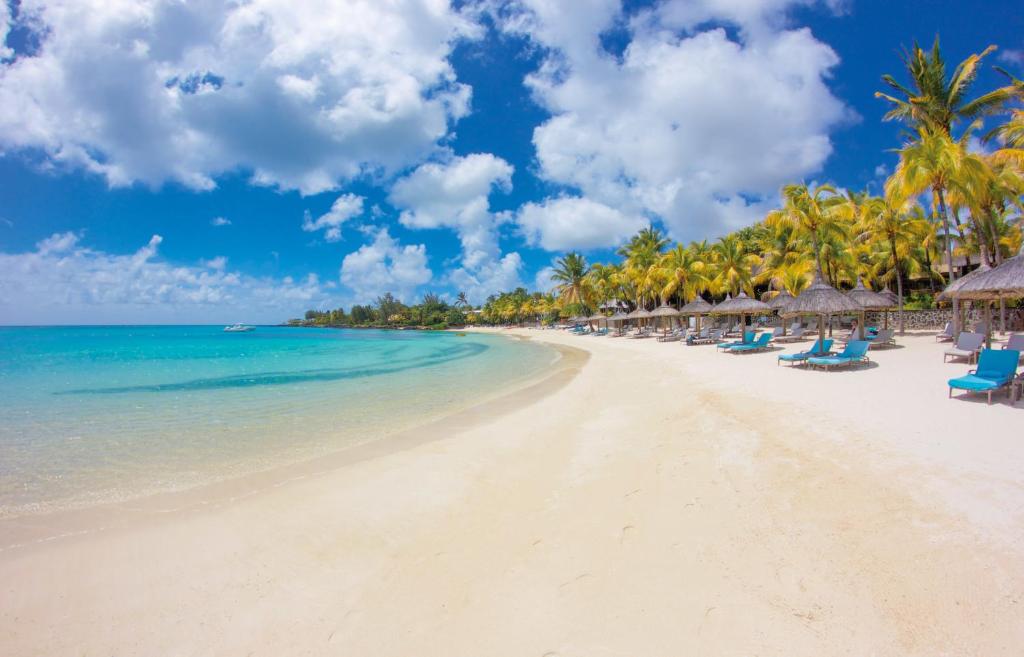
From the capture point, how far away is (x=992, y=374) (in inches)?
273

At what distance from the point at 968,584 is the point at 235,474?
7.67 m

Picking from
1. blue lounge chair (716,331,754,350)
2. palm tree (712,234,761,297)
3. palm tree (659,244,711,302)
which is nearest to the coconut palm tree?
blue lounge chair (716,331,754,350)

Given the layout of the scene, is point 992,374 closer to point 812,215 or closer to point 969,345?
point 969,345

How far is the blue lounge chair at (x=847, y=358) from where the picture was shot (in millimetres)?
10716

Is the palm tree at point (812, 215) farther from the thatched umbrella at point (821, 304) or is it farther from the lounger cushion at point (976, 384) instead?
the lounger cushion at point (976, 384)

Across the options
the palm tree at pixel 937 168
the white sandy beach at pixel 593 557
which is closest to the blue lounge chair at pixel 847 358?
the white sandy beach at pixel 593 557

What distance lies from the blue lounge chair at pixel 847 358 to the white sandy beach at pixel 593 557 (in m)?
4.52

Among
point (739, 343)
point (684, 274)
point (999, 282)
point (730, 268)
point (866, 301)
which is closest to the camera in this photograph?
point (999, 282)

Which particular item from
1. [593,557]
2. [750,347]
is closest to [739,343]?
[750,347]

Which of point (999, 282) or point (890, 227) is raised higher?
point (890, 227)

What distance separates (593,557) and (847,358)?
1061 cm

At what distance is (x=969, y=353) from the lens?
10273 mm

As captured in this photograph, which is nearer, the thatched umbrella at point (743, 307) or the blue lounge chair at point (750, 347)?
the blue lounge chair at point (750, 347)

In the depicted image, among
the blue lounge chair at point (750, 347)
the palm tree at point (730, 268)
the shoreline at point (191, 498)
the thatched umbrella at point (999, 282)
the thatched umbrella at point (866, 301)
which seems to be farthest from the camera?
the palm tree at point (730, 268)
